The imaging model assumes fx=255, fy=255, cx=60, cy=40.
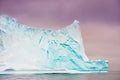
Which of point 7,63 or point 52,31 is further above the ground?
point 52,31

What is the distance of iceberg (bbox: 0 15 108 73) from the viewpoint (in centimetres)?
475

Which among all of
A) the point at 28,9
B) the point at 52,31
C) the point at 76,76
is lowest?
the point at 76,76

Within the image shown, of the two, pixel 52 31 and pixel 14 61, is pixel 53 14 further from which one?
pixel 14 61

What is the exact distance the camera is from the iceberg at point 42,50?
4754mm

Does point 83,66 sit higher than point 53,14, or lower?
lower

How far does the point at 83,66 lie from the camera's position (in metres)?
5.12

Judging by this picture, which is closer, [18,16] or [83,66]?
[18,16]

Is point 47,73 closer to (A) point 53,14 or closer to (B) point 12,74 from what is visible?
(B) point 12,74

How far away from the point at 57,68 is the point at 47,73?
22cm

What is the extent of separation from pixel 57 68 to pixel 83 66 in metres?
0.58

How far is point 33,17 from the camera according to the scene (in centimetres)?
467

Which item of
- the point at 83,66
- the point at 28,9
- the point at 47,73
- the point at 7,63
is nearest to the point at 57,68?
the point at 47,73

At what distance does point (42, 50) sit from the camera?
508 centimetres

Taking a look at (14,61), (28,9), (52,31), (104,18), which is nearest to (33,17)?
(28,9)
